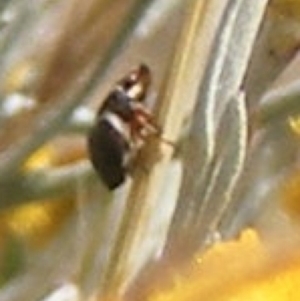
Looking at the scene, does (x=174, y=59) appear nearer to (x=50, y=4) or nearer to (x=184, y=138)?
(x=184, y=138)

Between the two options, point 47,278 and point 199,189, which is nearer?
point 199,189

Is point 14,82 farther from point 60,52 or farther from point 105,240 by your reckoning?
point 105,240

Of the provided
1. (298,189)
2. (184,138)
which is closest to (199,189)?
(184,138)

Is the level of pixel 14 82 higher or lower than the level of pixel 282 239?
higher
